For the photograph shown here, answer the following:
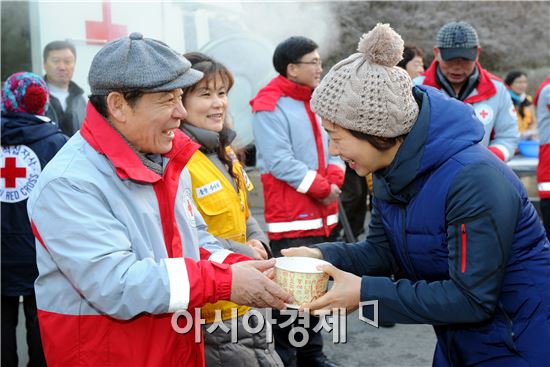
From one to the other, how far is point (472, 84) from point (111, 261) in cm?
364

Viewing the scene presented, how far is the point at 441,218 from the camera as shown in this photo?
202 centimetres

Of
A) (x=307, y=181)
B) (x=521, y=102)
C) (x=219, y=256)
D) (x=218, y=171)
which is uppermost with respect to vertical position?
(x=218, y=171)

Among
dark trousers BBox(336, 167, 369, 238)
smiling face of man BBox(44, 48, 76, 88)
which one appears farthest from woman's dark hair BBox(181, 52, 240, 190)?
smiling face of man BBox(44, 48, 76, 88)

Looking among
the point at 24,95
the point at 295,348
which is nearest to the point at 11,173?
the point at 24,95

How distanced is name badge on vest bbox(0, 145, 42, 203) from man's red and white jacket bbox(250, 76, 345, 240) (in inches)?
60.5

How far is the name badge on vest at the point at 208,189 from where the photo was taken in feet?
10.3

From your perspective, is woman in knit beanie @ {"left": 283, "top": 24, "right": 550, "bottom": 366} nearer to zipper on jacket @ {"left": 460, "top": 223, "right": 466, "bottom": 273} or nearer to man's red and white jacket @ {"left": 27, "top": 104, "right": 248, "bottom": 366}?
zipper on jacket @ {"left": 460, "top": 223, "right": 466, "bottom": 273}

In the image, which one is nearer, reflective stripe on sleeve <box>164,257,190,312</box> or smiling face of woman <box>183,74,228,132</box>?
reflective stripe on sleeve <box>164,257,190,312</box>

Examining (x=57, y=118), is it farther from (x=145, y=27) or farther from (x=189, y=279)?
(x=189, y=279)

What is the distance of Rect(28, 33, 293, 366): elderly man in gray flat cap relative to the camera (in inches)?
78.3

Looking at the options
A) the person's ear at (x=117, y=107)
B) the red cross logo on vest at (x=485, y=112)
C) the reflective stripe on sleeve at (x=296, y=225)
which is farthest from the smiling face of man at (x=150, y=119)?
the red cross logo on vest at (x=485, y=112)

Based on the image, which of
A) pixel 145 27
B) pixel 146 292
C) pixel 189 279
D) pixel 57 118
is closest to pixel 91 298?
pixel 146 292

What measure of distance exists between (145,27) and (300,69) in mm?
4104

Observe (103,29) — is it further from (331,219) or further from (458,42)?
(458,42)
